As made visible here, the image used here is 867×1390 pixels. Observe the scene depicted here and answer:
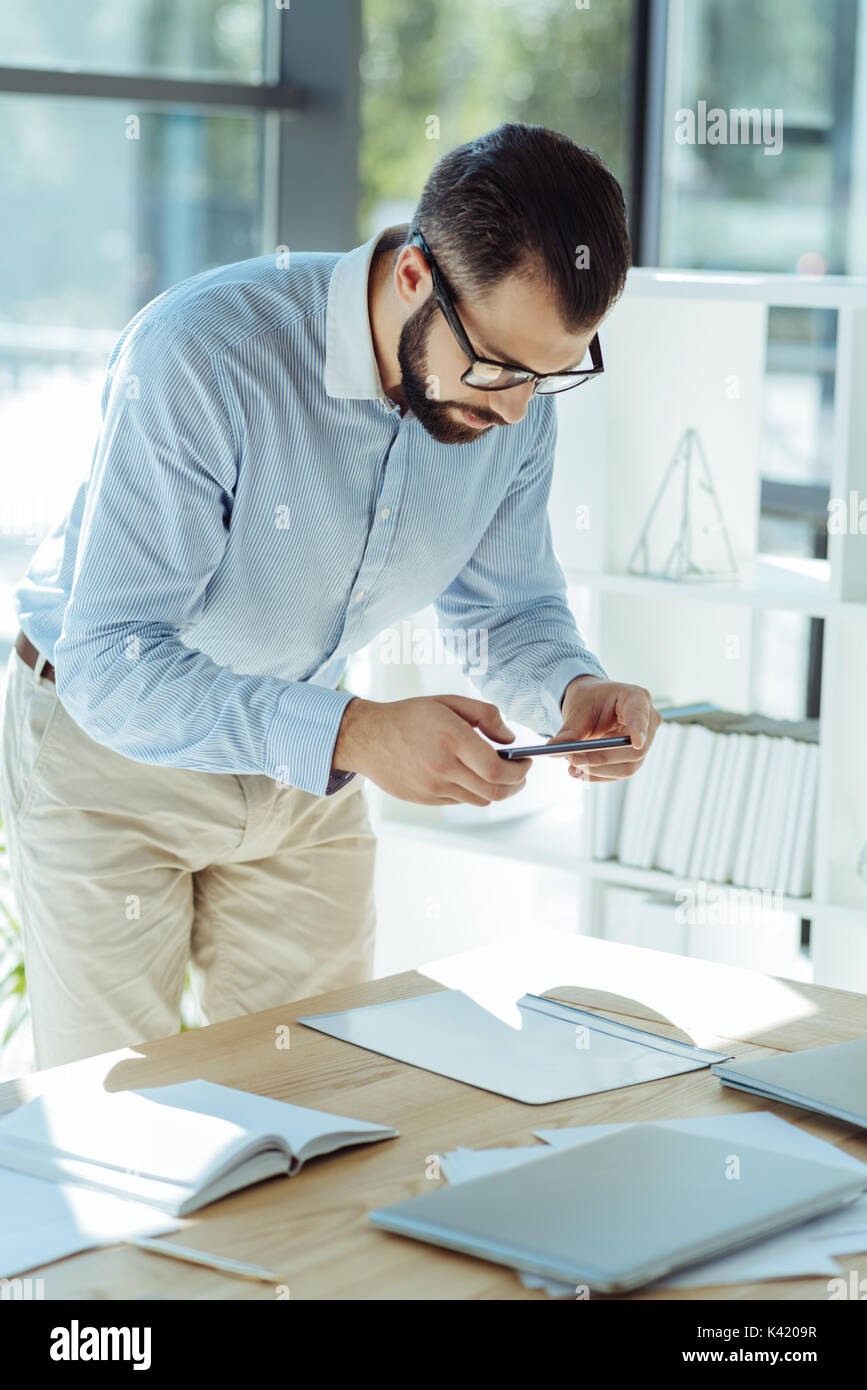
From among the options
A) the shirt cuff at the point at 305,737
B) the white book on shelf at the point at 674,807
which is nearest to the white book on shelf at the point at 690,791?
the white book on shelf at the point at 674,807

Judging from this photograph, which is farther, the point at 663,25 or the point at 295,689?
the point at 663,25

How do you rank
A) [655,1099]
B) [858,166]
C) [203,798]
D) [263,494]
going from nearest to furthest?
[655,1099]
[263,494]
[203,798]
[858,166]

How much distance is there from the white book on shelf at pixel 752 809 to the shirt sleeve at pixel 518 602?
0.70 metres

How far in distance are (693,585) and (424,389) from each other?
3.68 ft

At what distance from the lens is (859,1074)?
1.41 m

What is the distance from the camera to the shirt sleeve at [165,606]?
162cm

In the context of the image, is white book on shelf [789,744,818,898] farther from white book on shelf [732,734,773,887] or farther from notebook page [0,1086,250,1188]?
notebook page [0,1086,250,1188]

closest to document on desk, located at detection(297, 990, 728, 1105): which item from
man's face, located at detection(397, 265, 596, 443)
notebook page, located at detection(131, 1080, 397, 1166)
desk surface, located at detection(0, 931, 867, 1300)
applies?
desk surface, located at detection(0, 931, 867, 1300)

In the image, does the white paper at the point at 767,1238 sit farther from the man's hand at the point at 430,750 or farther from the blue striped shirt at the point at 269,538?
the blue striped shirt at the point at 269,538

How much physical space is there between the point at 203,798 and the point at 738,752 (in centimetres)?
115

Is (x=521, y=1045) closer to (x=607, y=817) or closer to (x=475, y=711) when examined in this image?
(x=475, y=711)

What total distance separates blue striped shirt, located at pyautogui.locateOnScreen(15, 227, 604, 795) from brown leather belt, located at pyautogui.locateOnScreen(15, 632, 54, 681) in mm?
37
